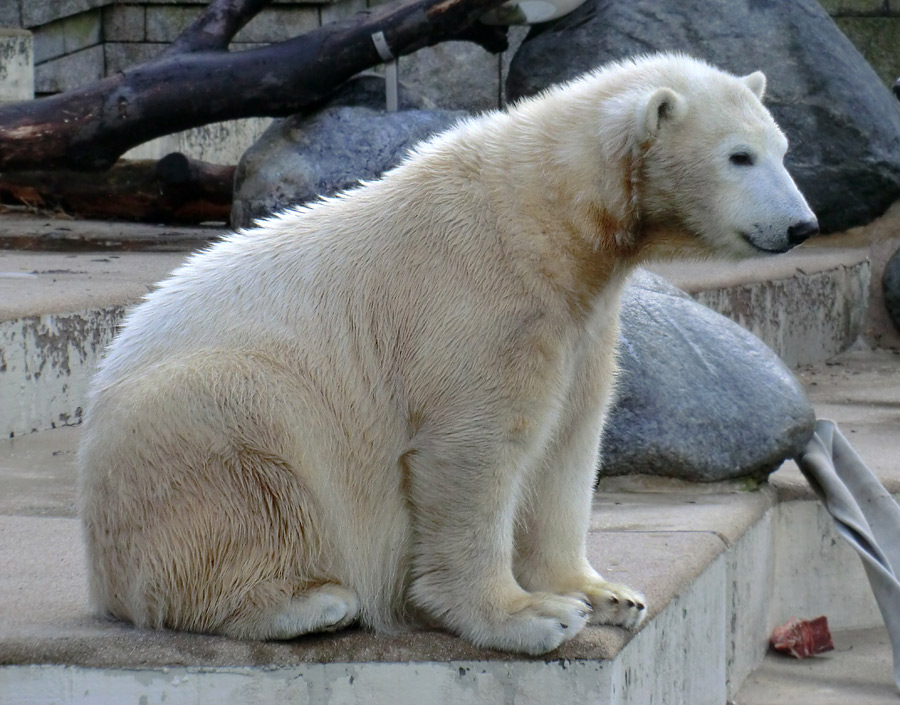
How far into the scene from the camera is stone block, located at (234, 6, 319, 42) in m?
10.1

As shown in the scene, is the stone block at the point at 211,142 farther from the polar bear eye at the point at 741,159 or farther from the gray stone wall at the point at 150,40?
the polar bear eye at the point at 741,159

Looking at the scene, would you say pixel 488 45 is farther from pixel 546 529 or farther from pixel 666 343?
pixel 546 529

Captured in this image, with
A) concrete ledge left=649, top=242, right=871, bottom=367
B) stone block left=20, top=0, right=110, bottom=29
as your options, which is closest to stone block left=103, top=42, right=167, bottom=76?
stone block left=20, top=0, right=110, bottom=29

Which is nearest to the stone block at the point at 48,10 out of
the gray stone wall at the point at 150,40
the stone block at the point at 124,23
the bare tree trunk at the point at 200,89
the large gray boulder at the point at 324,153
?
the gray stone wall at the point at 150,40

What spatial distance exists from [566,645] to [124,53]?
8.66m

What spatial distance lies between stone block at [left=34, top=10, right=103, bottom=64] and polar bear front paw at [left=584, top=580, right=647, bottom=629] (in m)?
8.39

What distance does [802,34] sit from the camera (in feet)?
23.4

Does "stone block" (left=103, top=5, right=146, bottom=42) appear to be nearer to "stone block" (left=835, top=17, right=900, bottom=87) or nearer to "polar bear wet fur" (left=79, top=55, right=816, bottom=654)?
"stone block" (left=835, top=17, right=900, bottom=87)

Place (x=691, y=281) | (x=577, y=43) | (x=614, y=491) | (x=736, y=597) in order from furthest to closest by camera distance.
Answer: (x=577, y=43) → (x=691, y=281) → (x=614, y=491) → (x=736, y=597)

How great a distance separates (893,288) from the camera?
6992mm

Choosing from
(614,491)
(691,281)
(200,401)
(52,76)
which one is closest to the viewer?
(200,401)

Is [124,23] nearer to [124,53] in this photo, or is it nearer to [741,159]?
[124,53]

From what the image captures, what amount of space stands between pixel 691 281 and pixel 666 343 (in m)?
1.65

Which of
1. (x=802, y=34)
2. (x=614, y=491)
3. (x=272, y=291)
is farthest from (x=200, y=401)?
(x=802, y=34)
